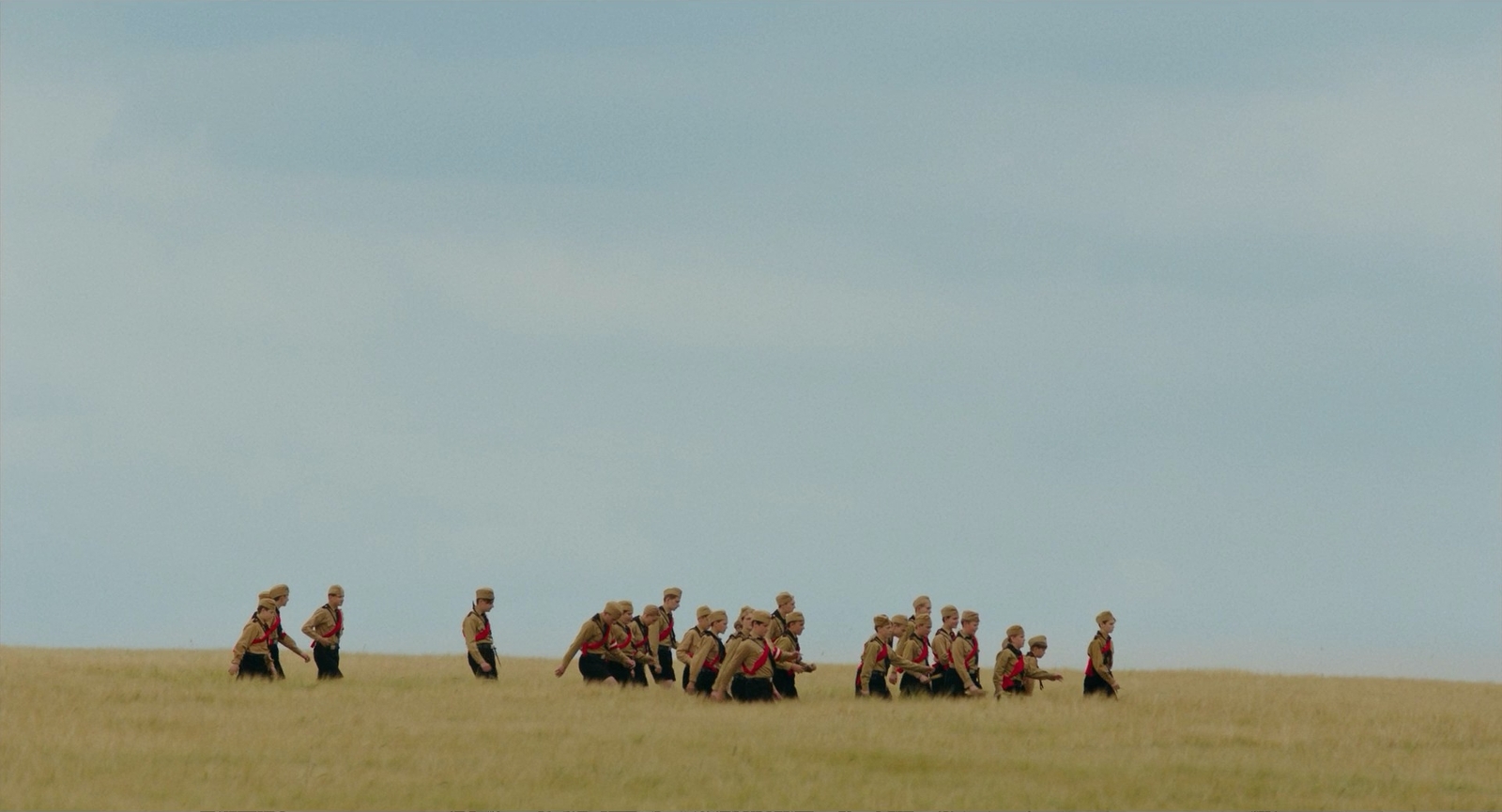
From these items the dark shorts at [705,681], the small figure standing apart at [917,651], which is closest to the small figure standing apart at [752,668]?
the dark shorts at [705,681]

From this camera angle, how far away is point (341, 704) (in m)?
27.4

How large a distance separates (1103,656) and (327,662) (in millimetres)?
13828

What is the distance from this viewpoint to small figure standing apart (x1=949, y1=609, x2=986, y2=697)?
97.2 ft

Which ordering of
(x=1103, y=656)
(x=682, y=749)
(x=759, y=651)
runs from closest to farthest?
(x=682, y=749) → (x=759, y=651) → (x=1103, y=656)

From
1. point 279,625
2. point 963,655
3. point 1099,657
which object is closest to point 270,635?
point 279,625

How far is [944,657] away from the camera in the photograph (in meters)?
30.0

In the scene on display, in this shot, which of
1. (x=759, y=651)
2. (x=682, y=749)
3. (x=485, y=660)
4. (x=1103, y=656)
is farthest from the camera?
(x=485, y=660)

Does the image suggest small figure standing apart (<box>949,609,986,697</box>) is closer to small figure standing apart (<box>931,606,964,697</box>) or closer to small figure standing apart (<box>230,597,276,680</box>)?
small figure standing apart (<box>931,606,964,697</box>)

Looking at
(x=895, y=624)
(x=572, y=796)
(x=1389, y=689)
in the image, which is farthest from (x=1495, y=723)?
(x=572, y=796)

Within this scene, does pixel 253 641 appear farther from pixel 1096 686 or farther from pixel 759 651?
pixel 1096 686

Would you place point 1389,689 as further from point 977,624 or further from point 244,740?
point 244,740

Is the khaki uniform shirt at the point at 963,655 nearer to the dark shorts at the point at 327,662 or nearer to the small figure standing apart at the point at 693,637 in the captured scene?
the small figure standing apart at the point at 693,637

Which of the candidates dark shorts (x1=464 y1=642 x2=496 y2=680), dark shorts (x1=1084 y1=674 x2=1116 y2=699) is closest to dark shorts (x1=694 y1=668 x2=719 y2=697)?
dark shorts (x1=464 y1=642 x2=496 y2=680)

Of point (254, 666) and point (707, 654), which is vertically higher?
point (707, 654)
